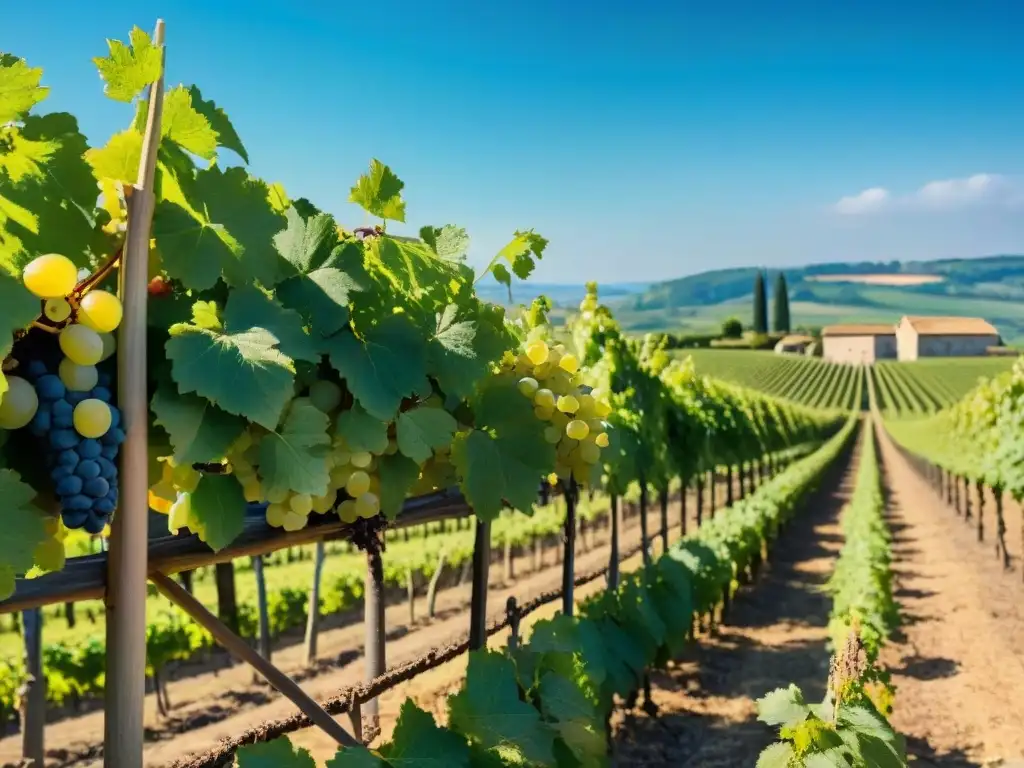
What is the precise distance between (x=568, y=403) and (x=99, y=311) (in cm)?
139

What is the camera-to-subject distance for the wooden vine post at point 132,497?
1295mm

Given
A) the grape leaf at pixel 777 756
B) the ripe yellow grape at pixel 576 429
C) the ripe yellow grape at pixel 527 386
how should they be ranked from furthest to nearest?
the grape leaf at pixel 777 756 < the ripe yellow grape at pixel 576 429 < the ripe yellow grape at pixel 527 386

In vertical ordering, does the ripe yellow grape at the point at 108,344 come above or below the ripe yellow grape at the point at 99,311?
below

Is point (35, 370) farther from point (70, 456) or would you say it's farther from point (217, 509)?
point (217, 509)

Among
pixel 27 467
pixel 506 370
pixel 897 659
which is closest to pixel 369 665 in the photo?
pixel 506 370

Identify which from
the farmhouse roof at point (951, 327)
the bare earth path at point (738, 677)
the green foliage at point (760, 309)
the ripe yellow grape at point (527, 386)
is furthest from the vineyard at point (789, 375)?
the ripe yellow grape at point (527, 386)

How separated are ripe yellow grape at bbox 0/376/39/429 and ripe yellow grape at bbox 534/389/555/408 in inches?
54.4

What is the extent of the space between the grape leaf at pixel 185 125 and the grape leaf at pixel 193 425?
0.40 meters

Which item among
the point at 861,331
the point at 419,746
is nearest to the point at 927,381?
the point at 861,331

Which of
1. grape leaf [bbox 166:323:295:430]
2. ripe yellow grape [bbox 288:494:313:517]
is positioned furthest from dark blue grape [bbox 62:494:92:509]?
ripe yellow grape [bbox 288:494:313:517]

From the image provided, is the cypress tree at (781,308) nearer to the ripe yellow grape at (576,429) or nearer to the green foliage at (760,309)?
the green foliage at (760,309)

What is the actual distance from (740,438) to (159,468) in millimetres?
15800

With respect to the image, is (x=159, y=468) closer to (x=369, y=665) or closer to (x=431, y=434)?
(x=431, y=434)

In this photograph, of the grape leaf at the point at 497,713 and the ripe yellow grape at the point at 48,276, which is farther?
the grape leaf at the point at 497,713
